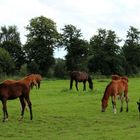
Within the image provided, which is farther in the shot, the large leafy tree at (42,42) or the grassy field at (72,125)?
the large leafy tree at (42,42)

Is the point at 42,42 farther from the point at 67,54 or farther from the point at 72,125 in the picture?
the point at 72,125

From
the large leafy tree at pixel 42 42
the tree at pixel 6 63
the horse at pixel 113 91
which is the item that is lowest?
the horse at pixel 113 91

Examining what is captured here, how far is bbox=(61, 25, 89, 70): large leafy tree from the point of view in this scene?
305 ft

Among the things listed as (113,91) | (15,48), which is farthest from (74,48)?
(113,91)

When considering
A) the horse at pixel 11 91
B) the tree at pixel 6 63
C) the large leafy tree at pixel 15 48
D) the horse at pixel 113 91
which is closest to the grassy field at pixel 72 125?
the horse at pixel 113 91

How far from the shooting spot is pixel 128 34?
357 feet

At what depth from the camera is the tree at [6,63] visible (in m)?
88.5

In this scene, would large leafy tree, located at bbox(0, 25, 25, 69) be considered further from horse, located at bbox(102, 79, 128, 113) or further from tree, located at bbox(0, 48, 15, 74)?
horse, located at bbox(102, 79, 128, 113)

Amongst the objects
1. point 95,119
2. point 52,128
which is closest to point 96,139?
point 52,128

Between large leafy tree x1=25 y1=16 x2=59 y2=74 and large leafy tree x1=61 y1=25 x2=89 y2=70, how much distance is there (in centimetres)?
251

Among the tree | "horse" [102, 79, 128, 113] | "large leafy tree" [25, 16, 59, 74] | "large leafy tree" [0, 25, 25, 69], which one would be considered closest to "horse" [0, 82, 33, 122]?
"horse" [102, 79, 128, 113]

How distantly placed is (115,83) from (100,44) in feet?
246

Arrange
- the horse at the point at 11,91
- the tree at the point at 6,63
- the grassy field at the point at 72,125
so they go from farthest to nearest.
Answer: the tree at the point at 6,63, the horse at the point at 11,91, the grassy field at the point at 72,125

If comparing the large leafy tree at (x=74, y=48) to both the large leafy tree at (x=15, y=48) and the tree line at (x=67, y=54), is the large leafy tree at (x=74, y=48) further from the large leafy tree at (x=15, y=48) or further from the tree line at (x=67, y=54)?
the large leafy tree at (x=15, y=48)
